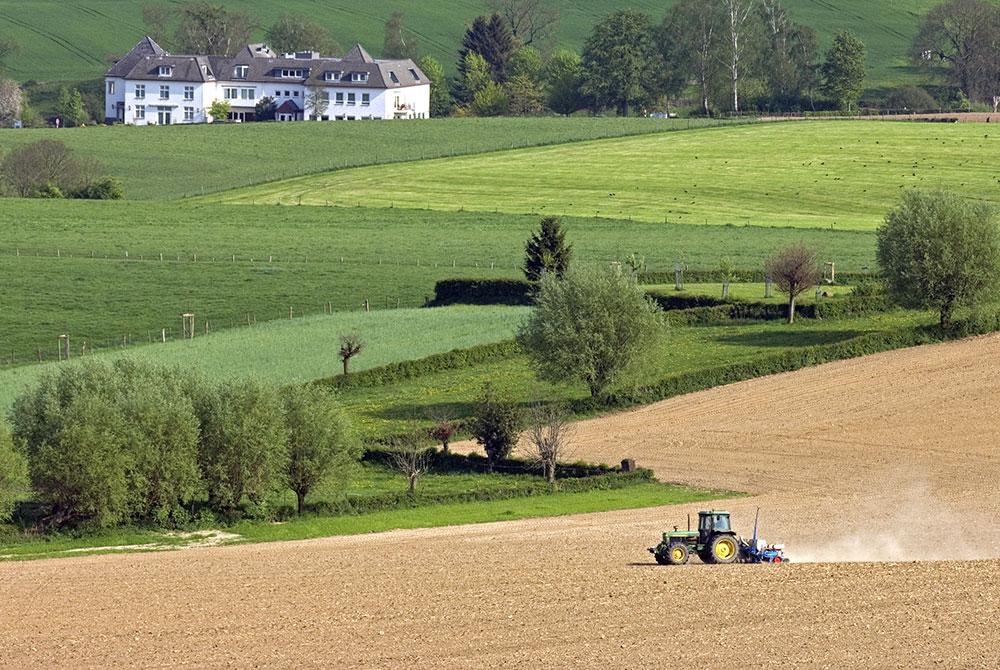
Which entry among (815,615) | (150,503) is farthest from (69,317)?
(815,615)

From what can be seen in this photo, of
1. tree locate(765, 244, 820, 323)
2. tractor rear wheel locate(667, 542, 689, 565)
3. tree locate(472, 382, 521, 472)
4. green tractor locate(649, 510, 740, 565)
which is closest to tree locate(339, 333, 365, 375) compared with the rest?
tree locate(472, 382, 521, 472)

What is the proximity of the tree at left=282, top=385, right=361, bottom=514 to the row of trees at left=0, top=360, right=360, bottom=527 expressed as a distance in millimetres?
32

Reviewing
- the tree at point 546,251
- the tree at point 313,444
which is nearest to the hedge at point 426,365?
the tree at point 546,251

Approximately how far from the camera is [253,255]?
378 feet

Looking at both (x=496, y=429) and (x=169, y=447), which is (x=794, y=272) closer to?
(x=496, y=429)

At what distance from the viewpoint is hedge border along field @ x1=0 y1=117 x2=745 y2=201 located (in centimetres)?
16350

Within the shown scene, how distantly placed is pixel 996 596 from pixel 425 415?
3532 cm

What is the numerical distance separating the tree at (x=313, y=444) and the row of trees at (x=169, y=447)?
3 centimetres

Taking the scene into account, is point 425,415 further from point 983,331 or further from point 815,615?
point 815,615

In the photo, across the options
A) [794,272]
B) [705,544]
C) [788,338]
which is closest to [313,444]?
[705,544]

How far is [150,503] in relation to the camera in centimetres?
5625

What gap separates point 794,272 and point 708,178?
206ft

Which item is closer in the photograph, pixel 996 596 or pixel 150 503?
pixel 996 596

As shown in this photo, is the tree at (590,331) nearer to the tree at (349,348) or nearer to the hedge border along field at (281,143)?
the tree at (349,348)
